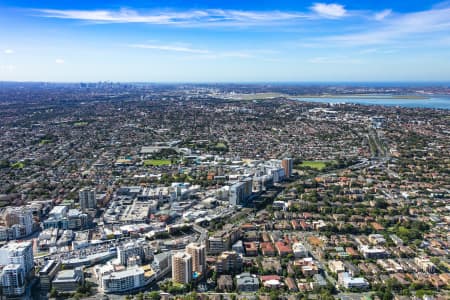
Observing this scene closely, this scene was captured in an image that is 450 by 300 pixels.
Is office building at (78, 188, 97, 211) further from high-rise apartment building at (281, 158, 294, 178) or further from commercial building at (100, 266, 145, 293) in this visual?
high-rise apartment building at (281, 158, 294, 178)

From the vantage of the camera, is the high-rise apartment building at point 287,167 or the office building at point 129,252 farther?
the high-rise apartment building at point 287,167

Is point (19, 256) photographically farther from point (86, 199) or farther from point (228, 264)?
point (86, 199)

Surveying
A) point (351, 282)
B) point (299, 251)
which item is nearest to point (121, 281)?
point (299, 251)

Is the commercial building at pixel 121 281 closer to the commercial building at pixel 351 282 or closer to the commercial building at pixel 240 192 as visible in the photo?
the commercial building at pixel 351 282

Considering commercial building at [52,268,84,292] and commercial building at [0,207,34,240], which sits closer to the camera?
commercial building at [52,268,84,292]

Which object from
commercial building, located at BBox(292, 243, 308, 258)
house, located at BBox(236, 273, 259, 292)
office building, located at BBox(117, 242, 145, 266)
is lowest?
house, located at BBox(236, 273, 259, 292)

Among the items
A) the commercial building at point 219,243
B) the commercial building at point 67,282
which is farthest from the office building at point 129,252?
the commercial building at point 219,243

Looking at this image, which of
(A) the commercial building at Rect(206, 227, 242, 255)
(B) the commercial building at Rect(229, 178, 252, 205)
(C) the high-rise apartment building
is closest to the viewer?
(A) the commercial building at Rect(206, 227, 242, 255)

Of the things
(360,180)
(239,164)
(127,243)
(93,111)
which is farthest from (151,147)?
A: (93,111)

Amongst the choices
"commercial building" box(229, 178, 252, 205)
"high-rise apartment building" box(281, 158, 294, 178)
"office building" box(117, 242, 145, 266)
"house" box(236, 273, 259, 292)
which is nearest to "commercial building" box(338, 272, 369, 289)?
"house" box(236, 273, 259, 292)

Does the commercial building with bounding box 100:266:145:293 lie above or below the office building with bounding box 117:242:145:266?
below
